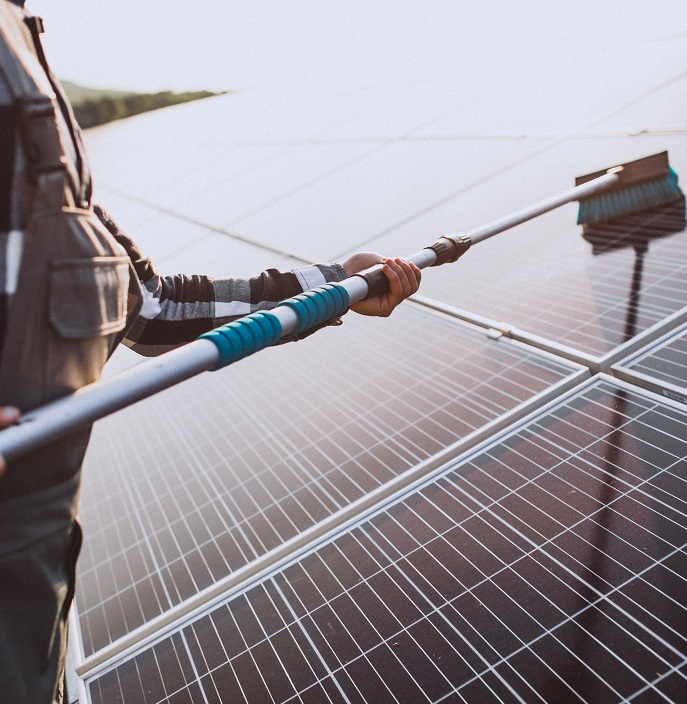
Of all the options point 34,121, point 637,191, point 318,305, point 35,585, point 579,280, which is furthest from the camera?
point 637,191

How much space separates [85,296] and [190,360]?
20 centimetres

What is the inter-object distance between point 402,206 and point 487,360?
1.71 m

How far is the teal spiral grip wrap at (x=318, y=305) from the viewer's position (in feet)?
4.63

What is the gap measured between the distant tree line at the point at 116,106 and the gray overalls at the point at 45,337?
573 inches

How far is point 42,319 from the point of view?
1.05 metres

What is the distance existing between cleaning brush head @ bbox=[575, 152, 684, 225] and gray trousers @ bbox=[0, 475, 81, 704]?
2135 millimetres

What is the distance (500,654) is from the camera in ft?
3.96

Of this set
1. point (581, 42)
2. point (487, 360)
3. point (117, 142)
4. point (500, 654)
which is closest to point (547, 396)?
point (487, 360)

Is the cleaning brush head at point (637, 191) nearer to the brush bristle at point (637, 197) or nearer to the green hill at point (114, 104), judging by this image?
the brush bristle at point (637, 197)

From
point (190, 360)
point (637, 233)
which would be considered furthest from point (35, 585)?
point (637, 233)

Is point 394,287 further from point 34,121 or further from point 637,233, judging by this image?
point 637,233

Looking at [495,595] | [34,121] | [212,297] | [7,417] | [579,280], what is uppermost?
[34,121]

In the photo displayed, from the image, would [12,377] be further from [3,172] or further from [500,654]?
[500,654]

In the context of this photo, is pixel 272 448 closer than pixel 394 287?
No
